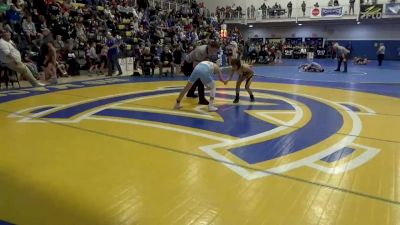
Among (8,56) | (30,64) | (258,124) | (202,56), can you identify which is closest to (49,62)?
(30,64)

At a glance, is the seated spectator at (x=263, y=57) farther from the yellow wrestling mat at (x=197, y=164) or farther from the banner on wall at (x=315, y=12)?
the yellow wrestling mat at (x=197, y=164)

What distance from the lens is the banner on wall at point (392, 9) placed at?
27.2 metres

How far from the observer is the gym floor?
2.93 m

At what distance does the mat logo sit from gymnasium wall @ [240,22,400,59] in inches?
1029

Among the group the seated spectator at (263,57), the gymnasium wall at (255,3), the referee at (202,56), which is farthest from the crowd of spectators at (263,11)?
the referee at (202,56)

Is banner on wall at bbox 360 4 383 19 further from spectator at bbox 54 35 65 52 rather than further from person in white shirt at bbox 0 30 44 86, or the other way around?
person in white shirt at bbox 0 30 44 86

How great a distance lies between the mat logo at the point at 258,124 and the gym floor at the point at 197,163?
0.06 feet

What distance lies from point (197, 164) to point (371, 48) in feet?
105

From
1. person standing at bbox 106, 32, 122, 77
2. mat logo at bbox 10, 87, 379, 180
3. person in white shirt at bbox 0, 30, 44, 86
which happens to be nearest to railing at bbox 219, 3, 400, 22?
person standing at bbox 106, 32, 122, 77

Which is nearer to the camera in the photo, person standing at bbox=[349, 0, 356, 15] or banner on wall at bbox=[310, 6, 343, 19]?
person standing at bbox=[349, 0, 356, 15]

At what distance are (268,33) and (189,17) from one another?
44.6ft

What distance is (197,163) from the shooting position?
13.4 feet

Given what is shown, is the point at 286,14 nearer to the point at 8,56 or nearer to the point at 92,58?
the point at 92,58

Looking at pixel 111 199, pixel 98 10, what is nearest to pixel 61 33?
pixel 98 10
